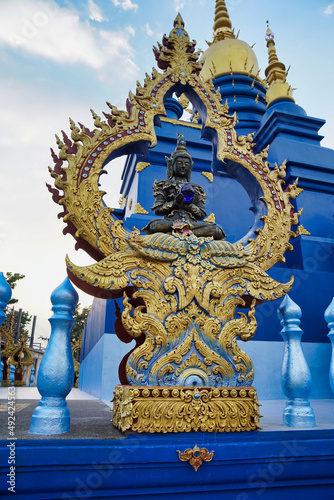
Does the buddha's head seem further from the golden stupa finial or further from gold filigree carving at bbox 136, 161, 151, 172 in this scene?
the golden stupa finial

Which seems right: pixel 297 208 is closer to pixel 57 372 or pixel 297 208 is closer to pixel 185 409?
pixel 185 409

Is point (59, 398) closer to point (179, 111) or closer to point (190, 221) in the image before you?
point (190, 221)

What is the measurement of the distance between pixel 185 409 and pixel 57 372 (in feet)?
2.88

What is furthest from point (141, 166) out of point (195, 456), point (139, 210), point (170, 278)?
point (195, 456)

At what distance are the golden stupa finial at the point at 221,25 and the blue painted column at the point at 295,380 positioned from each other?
15501 millimetres

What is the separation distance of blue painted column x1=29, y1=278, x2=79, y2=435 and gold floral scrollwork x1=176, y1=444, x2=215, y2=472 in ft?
2.47

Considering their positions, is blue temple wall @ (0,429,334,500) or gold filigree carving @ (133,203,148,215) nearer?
blue temple wall @ (0,429,334,500)

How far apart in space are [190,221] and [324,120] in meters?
6.79

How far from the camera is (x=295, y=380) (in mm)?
2674

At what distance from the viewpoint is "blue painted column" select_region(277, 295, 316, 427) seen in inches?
102

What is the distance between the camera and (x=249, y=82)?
39.9 feet

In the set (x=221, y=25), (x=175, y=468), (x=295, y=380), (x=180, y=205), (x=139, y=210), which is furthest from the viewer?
(x=221, y=25)

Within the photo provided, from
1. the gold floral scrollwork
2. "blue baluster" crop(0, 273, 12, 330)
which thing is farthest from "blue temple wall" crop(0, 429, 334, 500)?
"blue baluster" crop(0, 273, 12, 330)

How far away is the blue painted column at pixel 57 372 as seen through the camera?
2.17 m
